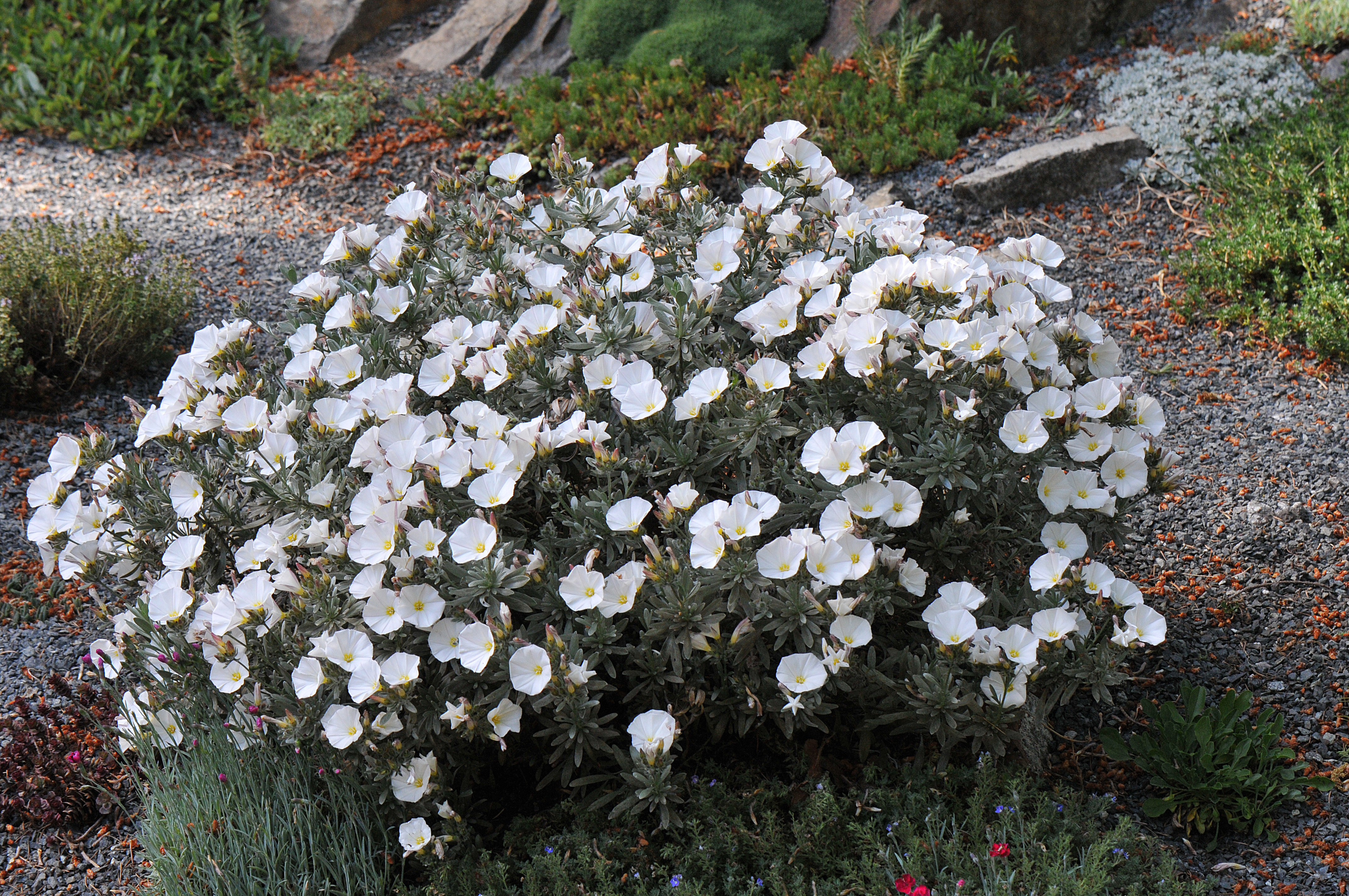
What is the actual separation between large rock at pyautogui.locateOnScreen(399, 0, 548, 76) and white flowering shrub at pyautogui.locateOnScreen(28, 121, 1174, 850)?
15.6 ft

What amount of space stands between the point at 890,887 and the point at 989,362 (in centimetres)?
122

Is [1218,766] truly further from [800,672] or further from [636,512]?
[636,512]

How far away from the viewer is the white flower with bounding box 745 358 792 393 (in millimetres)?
2410

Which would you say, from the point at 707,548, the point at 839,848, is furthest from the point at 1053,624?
the point at 707,548

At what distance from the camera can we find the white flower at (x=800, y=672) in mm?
2221

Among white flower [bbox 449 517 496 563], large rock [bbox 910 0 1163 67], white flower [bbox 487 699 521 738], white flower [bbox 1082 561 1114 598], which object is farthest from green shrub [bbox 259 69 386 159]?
white flower [bbox 1082 561 1114 598]

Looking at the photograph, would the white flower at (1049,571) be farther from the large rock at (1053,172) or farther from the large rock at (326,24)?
the large rock at (326,24)

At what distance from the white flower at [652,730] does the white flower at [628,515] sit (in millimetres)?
410

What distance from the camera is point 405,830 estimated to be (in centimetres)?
231

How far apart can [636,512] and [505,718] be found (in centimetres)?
54

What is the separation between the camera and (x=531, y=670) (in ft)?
7.25

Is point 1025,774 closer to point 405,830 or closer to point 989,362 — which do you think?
point 989,362

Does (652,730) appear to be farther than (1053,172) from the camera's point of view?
No

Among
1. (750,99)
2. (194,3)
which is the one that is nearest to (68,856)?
(750,99)
